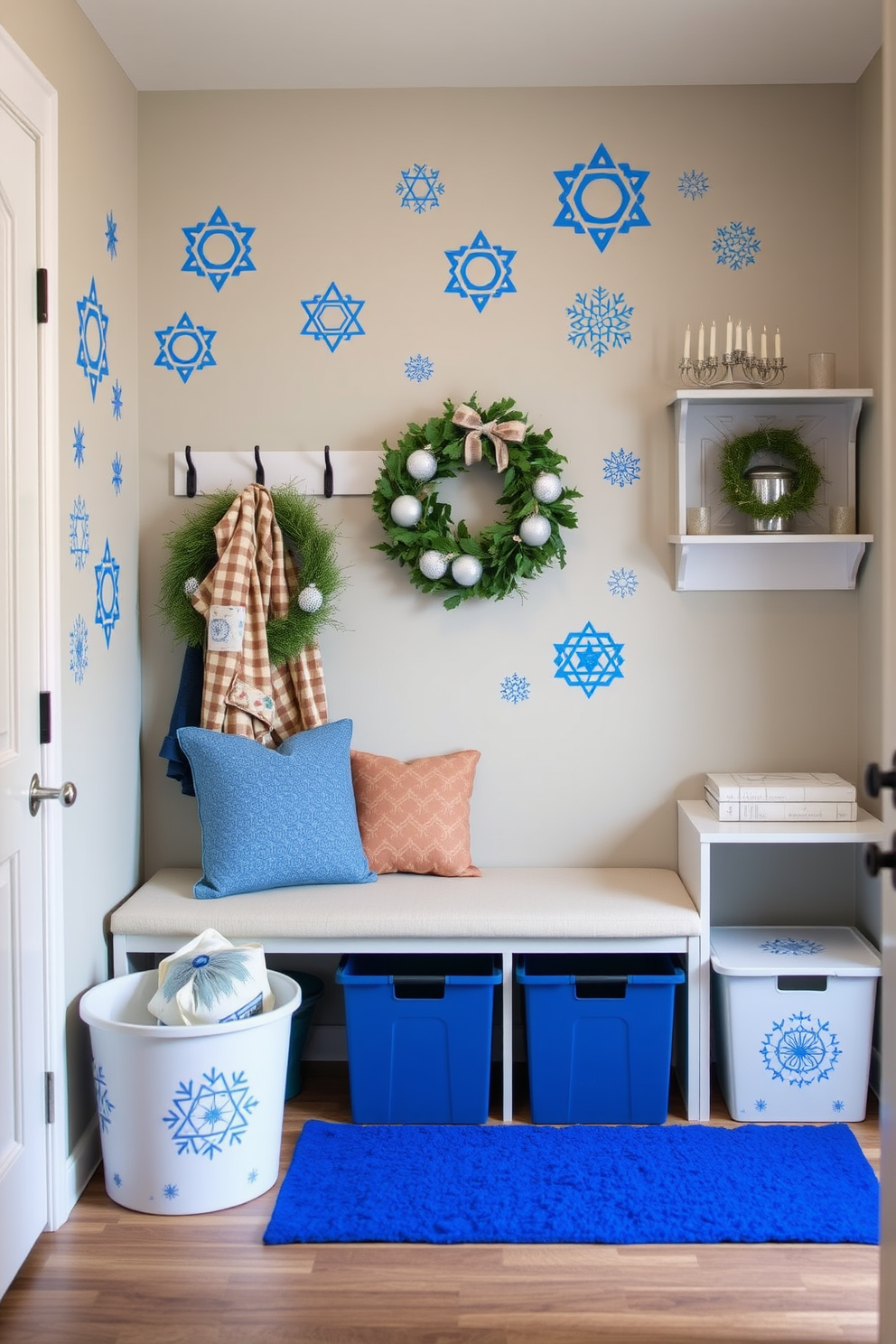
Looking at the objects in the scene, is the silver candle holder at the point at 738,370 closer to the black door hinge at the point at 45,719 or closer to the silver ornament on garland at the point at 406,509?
the silver ornament on garland at the point at 406,509

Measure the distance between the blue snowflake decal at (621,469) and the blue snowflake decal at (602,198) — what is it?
54 cm

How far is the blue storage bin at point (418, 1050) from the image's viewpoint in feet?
9.46

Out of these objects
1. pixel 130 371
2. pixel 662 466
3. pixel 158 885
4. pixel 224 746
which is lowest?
pixel 158 885

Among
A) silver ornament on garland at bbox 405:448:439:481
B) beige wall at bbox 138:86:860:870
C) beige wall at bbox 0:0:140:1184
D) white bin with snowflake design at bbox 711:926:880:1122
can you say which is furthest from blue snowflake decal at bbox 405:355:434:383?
white bin with snowflake design at bbox 711:926:880:1122

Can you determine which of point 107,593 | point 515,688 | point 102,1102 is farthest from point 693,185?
point 102,1102

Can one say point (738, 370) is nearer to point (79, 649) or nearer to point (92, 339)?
point (92, 339)

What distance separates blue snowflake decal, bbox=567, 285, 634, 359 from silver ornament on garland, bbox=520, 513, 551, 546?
495 mm

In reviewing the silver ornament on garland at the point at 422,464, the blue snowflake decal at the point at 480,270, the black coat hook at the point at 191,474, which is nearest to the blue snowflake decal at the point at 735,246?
the blue snowflake decal at the point at 480,270

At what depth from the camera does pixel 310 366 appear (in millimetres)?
3229

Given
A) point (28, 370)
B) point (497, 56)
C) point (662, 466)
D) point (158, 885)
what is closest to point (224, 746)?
point (158, 885)

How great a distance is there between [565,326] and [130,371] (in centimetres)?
114

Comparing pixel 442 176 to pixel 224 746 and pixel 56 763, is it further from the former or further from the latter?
pixel 56 763

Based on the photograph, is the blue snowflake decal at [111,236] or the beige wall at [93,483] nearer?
the beige wall at [93,483]

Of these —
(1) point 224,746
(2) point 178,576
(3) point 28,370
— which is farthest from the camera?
(2) point 178,576
